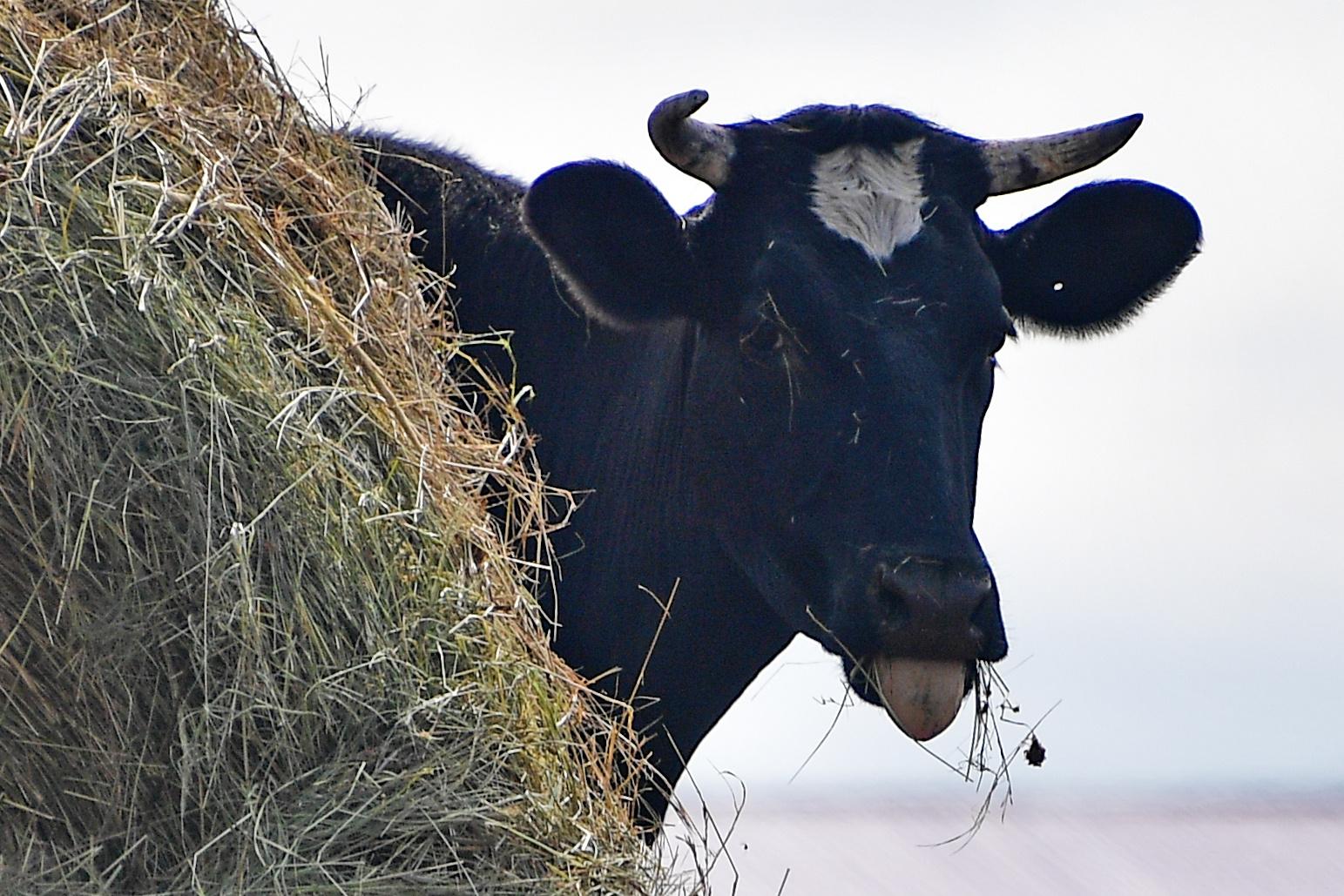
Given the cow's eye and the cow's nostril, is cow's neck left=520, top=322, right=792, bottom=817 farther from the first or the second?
the cow's nostril

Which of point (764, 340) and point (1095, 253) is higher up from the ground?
point (1095, 253)

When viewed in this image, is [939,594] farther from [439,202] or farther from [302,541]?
[439,202]

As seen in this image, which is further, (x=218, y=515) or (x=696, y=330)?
(x=696, y=330)

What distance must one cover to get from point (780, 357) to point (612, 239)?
1.72ft

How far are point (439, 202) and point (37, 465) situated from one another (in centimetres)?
205

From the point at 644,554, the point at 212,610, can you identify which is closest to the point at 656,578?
the point at 644,554

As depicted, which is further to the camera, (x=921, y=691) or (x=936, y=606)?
(x=921, y=691)

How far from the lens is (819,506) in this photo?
3592mm

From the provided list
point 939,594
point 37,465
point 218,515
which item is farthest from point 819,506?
point 37,465

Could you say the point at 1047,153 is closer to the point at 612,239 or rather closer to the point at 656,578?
the point at 612,239

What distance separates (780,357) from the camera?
3764mm

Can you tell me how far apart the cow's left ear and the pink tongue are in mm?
1299

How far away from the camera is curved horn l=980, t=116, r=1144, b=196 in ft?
13.3

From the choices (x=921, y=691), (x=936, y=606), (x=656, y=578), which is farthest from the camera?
(x=656, y=578)
